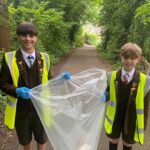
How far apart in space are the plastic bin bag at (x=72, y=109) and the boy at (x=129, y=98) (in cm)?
15

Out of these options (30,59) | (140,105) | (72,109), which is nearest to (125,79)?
(140,105)

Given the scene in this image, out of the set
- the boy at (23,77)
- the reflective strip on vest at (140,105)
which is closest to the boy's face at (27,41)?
the boy at (23,77)

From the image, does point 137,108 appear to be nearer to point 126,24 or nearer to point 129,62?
point 129,62

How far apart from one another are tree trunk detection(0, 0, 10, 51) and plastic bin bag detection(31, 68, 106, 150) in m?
4.42

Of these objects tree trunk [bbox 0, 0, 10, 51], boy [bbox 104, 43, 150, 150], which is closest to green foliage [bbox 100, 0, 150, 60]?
tree trunk [bbox 0, 0, 10, 51]

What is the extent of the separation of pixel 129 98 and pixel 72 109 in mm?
659

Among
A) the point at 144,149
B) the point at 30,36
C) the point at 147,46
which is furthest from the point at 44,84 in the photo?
the point at 147,46

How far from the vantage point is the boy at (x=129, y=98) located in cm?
307

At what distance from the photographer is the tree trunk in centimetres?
726

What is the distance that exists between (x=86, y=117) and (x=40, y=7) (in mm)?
12323

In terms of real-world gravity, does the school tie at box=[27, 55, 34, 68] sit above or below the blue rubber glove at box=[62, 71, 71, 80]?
above

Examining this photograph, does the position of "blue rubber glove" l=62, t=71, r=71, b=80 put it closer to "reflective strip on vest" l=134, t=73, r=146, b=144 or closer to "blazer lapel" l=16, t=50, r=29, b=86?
"blazer lapel" l=16, t=50, r=29, b=86

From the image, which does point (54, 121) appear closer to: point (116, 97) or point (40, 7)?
point (116, 97)

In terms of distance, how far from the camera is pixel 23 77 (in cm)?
307
